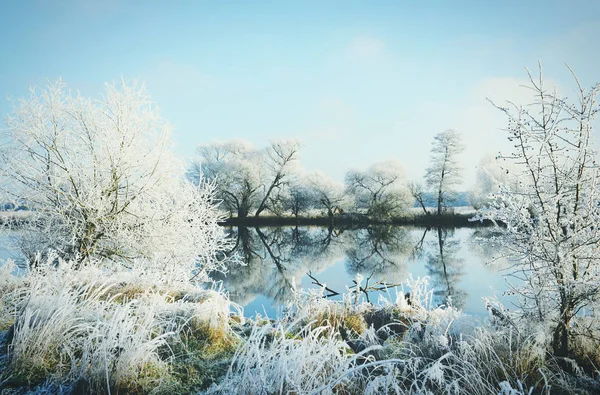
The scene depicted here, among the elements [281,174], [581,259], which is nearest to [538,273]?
[581,259]

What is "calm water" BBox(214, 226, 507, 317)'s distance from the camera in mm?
13059

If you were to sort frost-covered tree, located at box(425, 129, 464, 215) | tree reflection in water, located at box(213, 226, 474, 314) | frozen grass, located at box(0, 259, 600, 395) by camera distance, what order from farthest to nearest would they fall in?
1. frost-covered tree, located at box(425, 129, 464, 215)
2. tree reflection in water, located at box(213, 226, 474, 314)
3. frozen grass, located at box(0, 259, 600, 395)

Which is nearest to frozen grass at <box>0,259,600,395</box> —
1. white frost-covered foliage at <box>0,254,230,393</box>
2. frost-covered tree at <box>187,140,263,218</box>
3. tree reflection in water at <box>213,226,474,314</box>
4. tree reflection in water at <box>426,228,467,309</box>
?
white frost-covered foliage at <box>0,254,230,393</box>

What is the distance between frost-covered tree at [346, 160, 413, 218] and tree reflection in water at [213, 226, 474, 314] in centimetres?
941

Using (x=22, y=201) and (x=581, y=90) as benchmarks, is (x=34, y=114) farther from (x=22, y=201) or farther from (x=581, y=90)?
(x=581, y=90)

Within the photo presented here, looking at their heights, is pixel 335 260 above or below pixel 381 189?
below

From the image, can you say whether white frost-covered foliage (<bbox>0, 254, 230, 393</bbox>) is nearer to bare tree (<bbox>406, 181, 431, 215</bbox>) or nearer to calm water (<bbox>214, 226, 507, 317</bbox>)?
calm water (<bbox>214, 226, 507, 317</bbox>)

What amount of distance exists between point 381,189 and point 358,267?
91.3 feet

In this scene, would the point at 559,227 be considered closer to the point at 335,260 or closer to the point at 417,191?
the point at 335,260

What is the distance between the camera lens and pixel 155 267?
8508 millimetres

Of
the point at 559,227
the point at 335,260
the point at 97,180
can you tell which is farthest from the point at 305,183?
the point at 559,227

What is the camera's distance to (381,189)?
4434 cm

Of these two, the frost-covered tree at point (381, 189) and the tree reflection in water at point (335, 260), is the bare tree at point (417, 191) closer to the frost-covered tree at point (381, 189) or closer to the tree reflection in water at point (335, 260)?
the frost-covered tree at point (381, 189)

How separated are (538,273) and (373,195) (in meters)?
40.9
